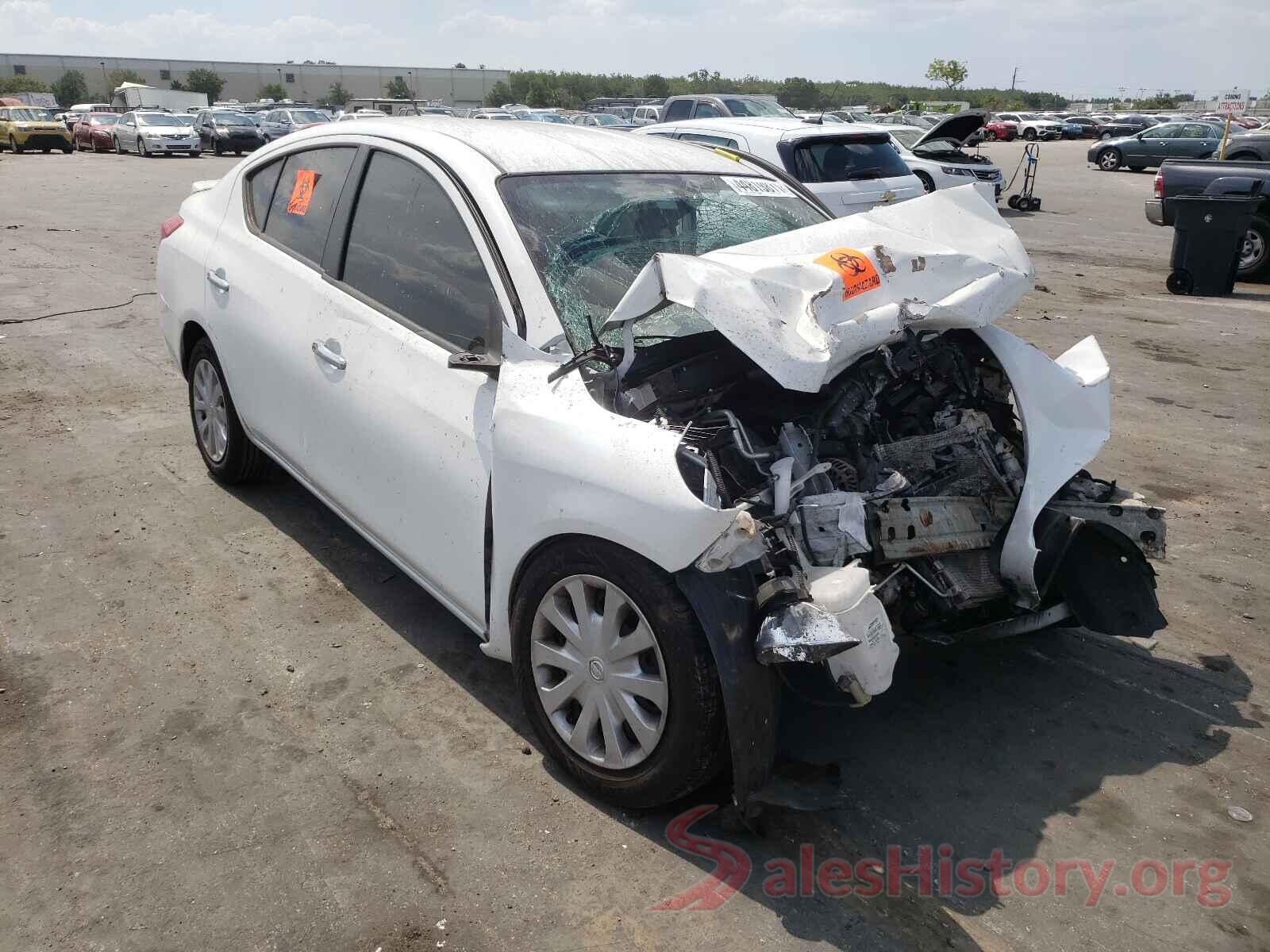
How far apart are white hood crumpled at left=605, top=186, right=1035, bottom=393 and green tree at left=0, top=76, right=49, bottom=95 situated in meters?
91.6

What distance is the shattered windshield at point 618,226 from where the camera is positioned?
10.9 ft

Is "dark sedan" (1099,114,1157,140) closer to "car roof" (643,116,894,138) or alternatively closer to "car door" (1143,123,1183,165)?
"car door" (1143,123,1183,165)

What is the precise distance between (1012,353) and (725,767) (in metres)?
1.83

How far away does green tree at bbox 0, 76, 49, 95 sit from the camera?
78.6 meters

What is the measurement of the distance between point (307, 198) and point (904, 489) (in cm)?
275

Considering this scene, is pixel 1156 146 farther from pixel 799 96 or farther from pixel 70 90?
pixel 70 90

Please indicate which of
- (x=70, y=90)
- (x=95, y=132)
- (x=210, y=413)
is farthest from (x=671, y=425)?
(x=70, y=90)

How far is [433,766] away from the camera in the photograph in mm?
3186

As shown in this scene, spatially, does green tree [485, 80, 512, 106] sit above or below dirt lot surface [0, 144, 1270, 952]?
above

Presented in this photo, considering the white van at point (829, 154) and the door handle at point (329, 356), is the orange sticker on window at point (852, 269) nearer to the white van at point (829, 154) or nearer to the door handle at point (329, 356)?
the door handle at point (329, 356)

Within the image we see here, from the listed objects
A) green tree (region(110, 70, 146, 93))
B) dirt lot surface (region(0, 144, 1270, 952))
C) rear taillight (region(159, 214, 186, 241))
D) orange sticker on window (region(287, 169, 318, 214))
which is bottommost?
dirt lot surface (region(0, 144, 1270, 952))

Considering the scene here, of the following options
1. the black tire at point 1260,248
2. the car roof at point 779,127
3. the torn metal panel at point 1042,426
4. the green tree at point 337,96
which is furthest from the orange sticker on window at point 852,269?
the green tree at point 337,96

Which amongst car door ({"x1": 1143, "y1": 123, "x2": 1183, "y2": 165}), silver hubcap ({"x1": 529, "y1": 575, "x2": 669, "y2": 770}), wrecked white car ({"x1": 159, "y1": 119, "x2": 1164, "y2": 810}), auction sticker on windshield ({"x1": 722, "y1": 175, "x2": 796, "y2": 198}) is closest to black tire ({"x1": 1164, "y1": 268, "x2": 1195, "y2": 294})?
wrecked white car ({"x1": 159, "y1": 119, "x2": 1164, "y2": 810})

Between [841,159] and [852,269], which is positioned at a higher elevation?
[841,159]
